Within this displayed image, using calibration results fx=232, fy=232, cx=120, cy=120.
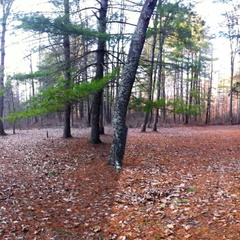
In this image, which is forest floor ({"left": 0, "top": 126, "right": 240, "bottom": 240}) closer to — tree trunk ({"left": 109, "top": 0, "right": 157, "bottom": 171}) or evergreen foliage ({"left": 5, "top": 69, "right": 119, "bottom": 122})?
tree trunk ({"left": 109, "top": 0, "right": 157, "bottom": 171})

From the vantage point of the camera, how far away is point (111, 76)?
8.37m

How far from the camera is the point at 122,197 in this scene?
17.1 ft

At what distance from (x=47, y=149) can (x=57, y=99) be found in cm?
300

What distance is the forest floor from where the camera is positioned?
146 inches

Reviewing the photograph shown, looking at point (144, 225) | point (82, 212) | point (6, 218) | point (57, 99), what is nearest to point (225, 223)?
point (144, 225)

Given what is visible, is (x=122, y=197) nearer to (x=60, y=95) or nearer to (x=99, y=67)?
(x=60, y=95)

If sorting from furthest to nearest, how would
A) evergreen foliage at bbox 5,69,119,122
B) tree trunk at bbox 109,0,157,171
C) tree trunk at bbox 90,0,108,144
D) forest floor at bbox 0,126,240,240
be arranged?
tree trunk at bbox 90,0,108,144
evergreen foliage at bbox 5,69,119,122
tree trunk at bbox 109,0,157,171
forest floor at bbox 0,126,240,240

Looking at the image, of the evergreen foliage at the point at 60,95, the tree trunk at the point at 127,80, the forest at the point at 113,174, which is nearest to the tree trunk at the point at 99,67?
the forest at the point at 113,174

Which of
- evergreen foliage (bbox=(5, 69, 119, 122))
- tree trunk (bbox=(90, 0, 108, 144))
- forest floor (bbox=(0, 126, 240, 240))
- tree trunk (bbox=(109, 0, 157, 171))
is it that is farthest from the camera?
tree trunk (bbox=(90, 0, 108, 144))

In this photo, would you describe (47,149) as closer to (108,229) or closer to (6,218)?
(6,218)

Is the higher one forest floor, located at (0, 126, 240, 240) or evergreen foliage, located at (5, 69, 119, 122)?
evergreen foliage, located at (5, 69, 119, 122)

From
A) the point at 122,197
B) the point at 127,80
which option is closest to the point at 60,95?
the point at 127,80

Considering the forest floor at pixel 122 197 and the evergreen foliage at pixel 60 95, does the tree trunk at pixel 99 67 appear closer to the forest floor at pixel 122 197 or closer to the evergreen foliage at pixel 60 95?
the evergreen foliage at pixel 60 95

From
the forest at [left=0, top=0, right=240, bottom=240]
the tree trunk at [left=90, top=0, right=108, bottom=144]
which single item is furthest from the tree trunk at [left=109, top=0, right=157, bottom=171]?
the tree trunk at [left=90, top=0, right=108, bottom=144]
